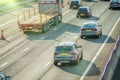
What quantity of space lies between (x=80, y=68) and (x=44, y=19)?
19316 mm

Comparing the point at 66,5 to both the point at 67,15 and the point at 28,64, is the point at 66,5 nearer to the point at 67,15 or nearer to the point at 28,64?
the point at 67,15

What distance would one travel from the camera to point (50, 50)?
37906mm

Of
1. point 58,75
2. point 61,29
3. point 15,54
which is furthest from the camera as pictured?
point 61,29

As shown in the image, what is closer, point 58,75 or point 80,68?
point 58,75

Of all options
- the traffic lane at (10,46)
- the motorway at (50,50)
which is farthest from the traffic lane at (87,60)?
the traffic lane at (10,46)

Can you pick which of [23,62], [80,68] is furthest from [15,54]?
[80,68]

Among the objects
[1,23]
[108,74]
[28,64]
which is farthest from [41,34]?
[108,74]

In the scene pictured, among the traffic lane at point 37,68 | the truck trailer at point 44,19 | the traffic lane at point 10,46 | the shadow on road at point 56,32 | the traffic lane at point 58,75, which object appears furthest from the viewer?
the truck trailer at point 44,19

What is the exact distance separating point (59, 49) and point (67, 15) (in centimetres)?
3385

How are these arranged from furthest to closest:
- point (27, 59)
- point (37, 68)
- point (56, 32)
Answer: point (56, 32) < point (27, 59) < point (37, 68)

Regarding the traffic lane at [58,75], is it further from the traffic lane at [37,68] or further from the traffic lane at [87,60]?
the traffic lane at [87,60]

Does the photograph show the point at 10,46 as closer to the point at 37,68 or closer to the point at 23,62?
the point at 23,62

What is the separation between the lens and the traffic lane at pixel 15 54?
33.4 m

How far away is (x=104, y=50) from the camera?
37188 millimetres
